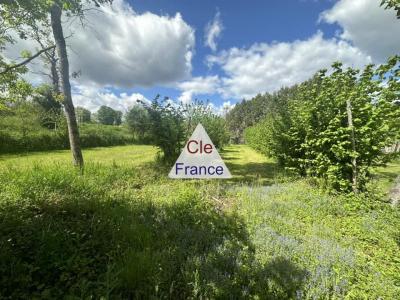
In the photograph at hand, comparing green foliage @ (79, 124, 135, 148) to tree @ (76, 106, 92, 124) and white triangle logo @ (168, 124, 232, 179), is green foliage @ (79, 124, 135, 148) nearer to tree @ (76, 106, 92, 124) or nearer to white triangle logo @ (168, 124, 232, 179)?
tree @ (76, 106, 92, 124)

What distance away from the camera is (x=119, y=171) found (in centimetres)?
729

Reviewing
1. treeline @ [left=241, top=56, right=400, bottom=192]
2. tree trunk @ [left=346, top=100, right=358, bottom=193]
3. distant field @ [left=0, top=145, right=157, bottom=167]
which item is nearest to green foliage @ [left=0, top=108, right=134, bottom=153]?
distant field @ [left=0, top=145, right=157, bottom=167]

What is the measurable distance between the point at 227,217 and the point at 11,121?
25.5 meters

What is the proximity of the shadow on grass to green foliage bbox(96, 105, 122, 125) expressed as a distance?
79.1 metres

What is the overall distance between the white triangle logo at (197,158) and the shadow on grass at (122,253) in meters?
0.85

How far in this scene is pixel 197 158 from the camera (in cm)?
474

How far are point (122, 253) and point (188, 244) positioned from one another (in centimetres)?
103

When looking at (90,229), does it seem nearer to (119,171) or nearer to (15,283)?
(15,283)

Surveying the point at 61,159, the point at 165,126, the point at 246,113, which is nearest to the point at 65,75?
the point at 165,126

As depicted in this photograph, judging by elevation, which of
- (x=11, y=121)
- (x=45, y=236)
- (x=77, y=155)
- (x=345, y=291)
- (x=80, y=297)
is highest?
(x=11, y=121)

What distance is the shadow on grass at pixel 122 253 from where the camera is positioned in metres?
2.45

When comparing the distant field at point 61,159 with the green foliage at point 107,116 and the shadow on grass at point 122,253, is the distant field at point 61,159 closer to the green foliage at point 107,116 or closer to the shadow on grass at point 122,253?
the shadow on grass at point 122,253

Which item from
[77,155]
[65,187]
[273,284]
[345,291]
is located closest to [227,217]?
[273,284]

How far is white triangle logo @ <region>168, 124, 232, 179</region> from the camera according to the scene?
461 cm
